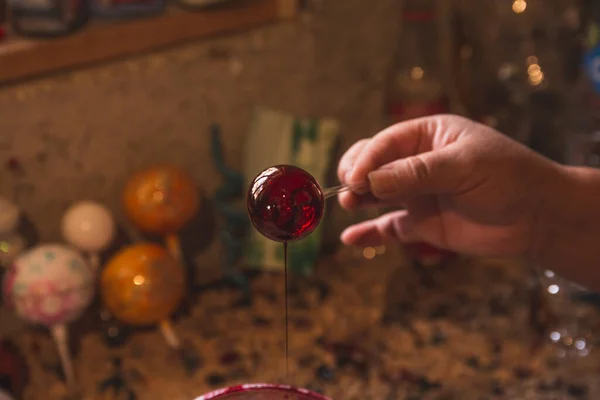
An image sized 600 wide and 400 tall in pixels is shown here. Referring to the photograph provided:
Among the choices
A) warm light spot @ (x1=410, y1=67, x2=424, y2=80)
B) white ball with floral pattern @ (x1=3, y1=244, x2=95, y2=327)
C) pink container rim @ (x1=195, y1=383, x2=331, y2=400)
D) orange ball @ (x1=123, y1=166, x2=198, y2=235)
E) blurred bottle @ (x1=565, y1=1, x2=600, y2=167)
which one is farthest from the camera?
warm light spot @ (x1=410, y1=67, x2=424, y2=80)

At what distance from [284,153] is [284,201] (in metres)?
0.68

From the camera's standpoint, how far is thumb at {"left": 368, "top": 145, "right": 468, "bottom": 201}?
0.66 meters

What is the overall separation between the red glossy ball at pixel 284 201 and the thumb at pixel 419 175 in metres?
0.13

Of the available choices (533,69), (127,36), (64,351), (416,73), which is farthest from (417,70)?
(64,351)

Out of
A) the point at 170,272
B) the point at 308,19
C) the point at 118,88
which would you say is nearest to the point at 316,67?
the point at 308,19

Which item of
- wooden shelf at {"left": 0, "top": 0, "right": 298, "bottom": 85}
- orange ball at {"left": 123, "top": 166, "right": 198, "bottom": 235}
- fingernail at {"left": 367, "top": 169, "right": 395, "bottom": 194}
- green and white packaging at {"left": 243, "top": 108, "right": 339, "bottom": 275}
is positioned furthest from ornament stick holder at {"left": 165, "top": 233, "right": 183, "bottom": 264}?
fingernail at {"left": 367, "top": 169, "right": 395, "bottom": 194}

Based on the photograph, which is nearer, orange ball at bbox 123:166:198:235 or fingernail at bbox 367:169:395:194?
fingernail at bbox 367:169:395:194

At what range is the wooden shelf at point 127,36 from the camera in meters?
0.96

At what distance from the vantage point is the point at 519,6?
1.31 meters

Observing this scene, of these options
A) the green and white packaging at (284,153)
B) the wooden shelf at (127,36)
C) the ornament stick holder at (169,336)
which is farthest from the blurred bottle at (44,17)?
the ornament stick holder at (169,336)

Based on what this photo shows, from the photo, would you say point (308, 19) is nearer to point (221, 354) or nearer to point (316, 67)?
point (316, 67)

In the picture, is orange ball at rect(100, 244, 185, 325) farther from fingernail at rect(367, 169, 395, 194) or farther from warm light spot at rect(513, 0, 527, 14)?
warm light spot at rect(513, 0, 527, 14)

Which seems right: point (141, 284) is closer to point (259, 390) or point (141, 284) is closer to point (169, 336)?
point (169, 336)

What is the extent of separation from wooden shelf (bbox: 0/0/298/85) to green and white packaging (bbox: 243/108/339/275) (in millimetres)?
157
